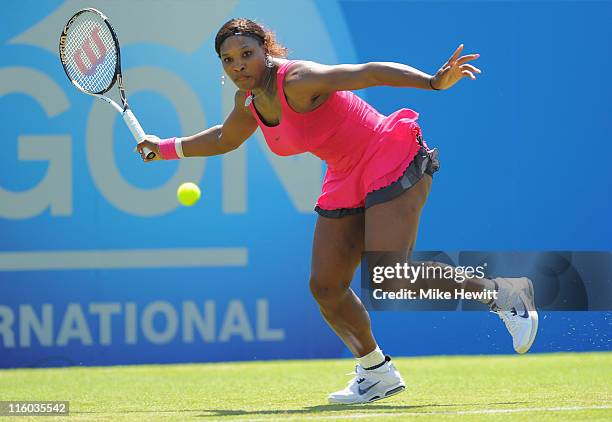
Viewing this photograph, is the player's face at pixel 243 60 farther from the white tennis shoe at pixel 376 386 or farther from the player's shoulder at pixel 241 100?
the white tennis shoe at pixel 376 386

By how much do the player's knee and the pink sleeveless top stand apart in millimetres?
317

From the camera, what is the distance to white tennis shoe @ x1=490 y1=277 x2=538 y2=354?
4.44 meters

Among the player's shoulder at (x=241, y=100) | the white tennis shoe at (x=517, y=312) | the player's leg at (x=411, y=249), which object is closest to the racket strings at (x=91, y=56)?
the player's shoulder at (x=241, y=100)

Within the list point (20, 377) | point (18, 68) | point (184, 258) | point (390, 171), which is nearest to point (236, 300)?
point (184, 258)

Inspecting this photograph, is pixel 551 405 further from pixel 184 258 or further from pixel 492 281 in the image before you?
pixel 184 258

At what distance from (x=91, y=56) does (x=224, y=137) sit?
891mm

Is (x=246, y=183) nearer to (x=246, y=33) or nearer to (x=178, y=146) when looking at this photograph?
(x=178, y=146)

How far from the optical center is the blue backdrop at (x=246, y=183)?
23.2 ft

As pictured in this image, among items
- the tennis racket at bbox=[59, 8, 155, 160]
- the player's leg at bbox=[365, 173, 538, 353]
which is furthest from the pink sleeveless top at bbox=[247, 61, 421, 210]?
the tennis racket at bbox=[59, 8, 155, 160]

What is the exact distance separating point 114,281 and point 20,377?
2.88 feet

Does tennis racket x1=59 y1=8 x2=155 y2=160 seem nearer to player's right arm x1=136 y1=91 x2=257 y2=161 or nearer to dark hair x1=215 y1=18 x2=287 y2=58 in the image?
player's right arm x1=136 y1=91 x2=257 y2=161

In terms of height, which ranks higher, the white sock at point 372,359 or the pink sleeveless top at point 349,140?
the pink sleeveless top at point 349,140

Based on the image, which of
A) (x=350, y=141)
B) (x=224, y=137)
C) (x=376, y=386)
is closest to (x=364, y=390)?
(x=376, y=386)

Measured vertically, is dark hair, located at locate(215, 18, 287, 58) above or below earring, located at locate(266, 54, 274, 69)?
above
